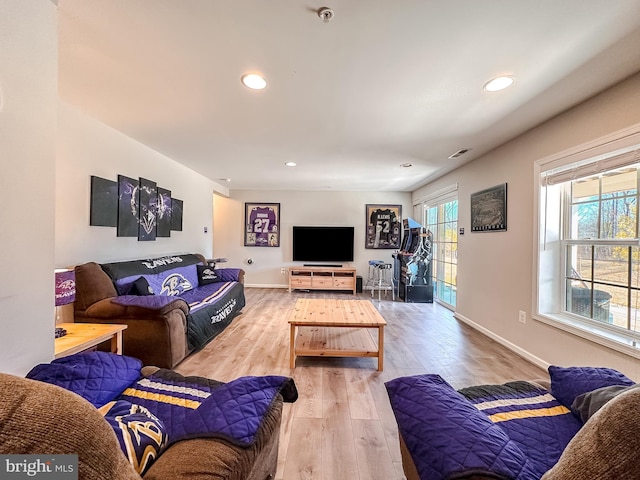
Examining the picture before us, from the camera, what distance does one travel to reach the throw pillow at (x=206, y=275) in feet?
12.5

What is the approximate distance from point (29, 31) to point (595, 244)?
375cm

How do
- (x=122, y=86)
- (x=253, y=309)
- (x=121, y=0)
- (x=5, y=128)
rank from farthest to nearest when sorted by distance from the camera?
(x=253, y=309) < (x=122, y=86) < (x=121, y=0) < (x=5, y=128)

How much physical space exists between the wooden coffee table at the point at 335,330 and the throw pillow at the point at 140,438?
5.05ft

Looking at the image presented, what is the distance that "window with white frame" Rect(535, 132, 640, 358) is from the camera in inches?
71.0

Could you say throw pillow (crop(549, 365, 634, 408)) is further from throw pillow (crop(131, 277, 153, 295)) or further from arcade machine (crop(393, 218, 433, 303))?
arcade machine (crop(393, 218, 433, 303))

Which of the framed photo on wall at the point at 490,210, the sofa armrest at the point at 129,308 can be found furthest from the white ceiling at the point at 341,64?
the sofa armrest at the point at 129,308

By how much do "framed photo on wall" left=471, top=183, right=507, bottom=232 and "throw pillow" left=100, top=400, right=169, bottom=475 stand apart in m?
3.42

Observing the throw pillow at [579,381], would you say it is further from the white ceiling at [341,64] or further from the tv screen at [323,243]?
the tv screen at [323,243]

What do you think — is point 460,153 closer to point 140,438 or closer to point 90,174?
point 140,438

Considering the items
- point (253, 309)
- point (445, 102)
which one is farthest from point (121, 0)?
point (253, 309)

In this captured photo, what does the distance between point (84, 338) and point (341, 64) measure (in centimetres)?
241

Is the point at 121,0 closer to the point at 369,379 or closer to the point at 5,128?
the point at 5,128

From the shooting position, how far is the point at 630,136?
1.71 m

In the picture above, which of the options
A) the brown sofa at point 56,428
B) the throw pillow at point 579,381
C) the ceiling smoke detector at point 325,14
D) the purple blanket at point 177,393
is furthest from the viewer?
the ceiling smoke detector at point 325,14
